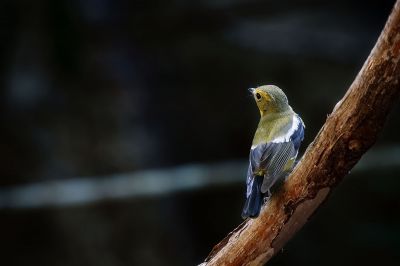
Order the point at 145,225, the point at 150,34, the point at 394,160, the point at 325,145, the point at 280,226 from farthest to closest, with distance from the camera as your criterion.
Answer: the point at 150,34 → the point at 145,225 → the point at 394,160 → the point at 280,226 → the point at 325,145

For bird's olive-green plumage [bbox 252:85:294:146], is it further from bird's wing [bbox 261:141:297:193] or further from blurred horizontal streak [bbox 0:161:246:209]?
blurred horizontal streak [bbox 0:161:246:209]

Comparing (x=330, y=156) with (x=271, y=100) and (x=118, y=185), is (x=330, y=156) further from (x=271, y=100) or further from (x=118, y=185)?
(x=118, y=185)

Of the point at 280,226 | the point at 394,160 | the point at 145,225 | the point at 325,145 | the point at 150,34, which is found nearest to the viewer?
the point at 325,145

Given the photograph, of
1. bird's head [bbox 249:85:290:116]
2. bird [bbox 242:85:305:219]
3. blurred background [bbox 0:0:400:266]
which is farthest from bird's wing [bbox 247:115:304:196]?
blurred background [bbox 0:0:400:266]

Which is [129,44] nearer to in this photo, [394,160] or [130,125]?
[130,125]

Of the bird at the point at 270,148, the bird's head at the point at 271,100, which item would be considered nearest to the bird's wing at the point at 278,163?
the bird at the point at 270,148

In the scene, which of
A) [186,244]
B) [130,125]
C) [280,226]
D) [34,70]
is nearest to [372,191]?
[186,244]

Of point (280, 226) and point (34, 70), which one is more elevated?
point (280, 226)

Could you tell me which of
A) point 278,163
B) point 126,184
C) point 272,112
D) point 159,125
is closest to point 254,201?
point 278,163
